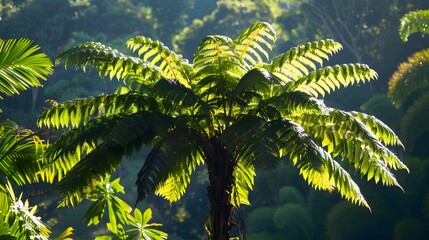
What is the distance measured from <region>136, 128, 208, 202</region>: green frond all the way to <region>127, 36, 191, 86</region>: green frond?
75cm

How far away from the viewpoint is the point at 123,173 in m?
35.1

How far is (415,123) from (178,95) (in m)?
15.6

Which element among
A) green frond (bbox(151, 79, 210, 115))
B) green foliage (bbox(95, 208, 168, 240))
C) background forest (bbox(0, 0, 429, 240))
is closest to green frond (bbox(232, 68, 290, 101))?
green frond (bbox(151, 79, 210, 115))

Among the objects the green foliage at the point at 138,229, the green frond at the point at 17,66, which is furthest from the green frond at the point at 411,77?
the green frond at the point at 17,66

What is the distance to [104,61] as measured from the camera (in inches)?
342

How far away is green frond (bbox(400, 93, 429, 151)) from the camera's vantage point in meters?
22.5

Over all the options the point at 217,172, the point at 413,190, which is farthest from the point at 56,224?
the point at 217,172

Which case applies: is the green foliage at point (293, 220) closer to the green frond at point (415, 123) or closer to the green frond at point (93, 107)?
the green frond at point (415, 123)

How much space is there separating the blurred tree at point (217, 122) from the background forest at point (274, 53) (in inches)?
324

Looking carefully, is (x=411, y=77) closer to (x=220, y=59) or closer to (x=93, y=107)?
(x=220, y=59)

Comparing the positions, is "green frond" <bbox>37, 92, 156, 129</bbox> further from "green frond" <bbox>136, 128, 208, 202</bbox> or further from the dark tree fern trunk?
the dark tree fern trunk

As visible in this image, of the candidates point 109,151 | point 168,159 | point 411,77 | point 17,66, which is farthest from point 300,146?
point 411,77

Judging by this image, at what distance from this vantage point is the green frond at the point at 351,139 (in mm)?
8141

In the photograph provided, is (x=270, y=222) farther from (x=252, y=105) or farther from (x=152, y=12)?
(x=152, y=12)
